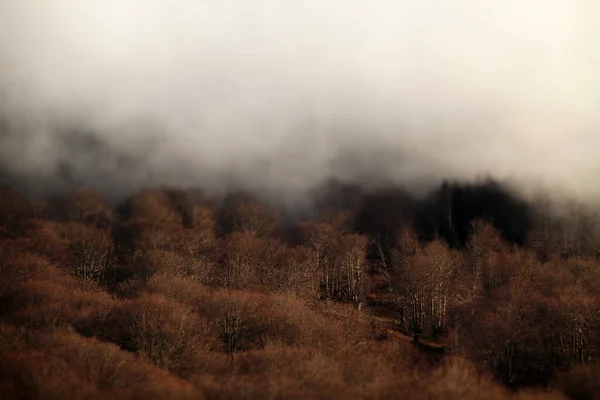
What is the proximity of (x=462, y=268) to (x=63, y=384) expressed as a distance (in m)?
63.6

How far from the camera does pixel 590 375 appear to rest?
3650cm

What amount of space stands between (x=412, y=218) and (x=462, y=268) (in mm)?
29424

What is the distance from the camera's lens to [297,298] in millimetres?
60844

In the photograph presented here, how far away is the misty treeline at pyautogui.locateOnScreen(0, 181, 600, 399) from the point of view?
3475 centimetres

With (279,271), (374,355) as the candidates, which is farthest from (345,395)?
(279,271)

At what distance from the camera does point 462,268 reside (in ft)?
258

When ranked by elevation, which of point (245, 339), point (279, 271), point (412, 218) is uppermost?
point (412, 218)

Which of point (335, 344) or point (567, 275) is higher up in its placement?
point (567, 275)

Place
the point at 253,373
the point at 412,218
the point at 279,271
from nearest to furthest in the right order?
the point at 253,373 → the point at 279,271 → the point at 412,218

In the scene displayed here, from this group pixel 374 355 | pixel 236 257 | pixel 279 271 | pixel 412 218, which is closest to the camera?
pixel 374 355

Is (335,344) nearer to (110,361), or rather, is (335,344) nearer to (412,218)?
(110,361)

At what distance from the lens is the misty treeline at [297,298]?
114ft

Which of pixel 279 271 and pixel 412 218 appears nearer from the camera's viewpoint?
pixel 279 271

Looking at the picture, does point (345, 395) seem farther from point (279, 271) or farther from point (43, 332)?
point (279, 271)
